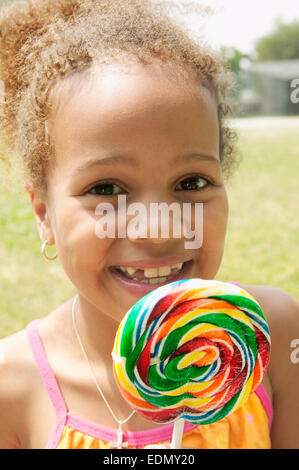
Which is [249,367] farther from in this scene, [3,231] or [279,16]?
[279,16]

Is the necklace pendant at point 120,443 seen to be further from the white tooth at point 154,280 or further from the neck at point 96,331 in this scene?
the white tooth at point 154,280

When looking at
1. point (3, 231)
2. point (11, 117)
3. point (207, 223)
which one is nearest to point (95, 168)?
point (207, 223)

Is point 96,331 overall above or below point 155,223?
below

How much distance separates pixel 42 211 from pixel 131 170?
58 centimetres

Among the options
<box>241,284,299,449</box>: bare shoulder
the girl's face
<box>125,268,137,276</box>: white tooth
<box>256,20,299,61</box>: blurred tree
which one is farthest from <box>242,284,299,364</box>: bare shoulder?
<box>256,20,299,61</box>: blurred tree

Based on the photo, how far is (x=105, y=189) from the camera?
189 centimetres

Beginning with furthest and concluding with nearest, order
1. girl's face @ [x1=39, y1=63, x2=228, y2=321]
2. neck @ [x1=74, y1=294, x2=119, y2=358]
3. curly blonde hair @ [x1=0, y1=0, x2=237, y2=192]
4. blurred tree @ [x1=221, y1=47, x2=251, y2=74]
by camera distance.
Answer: blurred tree @ [x1=221, y1=47, x2=251, y2=74]
neck @ [x1=74, y1=294, x2=119, y2=358]
curly blonde hair @ [x1=0, y1=0, x2=237, y2=192]
girl's face @ [x1=39, y1=63, x2=228, y2=321]

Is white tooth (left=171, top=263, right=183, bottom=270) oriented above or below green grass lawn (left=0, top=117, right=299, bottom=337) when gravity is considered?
below

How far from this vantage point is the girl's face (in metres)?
1.79

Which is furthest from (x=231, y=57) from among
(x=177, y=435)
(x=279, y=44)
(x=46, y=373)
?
(x=279, y=44)

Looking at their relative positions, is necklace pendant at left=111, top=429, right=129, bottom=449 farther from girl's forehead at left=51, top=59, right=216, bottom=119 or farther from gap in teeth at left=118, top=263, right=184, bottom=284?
girl's forehead at left=51, top=59, right=216, bottom=119

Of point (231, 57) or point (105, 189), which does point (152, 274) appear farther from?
point (231, 57)

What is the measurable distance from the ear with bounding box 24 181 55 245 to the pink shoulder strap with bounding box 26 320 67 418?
443 millimetres
